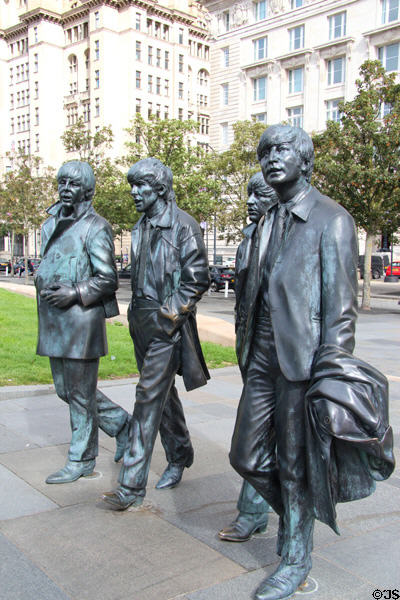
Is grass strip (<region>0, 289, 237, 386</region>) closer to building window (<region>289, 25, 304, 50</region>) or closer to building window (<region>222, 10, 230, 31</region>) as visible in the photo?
building window (<region>289, 25, 304, 50</region>)

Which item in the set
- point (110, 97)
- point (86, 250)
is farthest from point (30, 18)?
point (86, 250)

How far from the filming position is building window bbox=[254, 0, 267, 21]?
4672cm

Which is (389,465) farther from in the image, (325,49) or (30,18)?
(30,18)

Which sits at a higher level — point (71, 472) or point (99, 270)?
point (99, 270)

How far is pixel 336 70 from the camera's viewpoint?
43.2 meters

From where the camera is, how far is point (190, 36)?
82.5m

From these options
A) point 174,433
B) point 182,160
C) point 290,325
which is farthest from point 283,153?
point 182,160

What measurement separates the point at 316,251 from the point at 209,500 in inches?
80.8

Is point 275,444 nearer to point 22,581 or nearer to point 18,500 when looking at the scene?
point 22,581

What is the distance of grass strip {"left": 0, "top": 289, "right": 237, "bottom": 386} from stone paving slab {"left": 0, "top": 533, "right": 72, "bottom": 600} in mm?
4376

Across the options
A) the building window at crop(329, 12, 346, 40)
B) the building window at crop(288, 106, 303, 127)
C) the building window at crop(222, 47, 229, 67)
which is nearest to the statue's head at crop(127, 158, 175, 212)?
the building window at crop(329, 12, 346, 40)

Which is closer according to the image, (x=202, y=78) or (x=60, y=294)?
(x=60, y=294)

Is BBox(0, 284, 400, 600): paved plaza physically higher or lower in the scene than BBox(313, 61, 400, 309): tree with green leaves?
lower

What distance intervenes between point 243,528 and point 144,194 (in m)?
2.11
